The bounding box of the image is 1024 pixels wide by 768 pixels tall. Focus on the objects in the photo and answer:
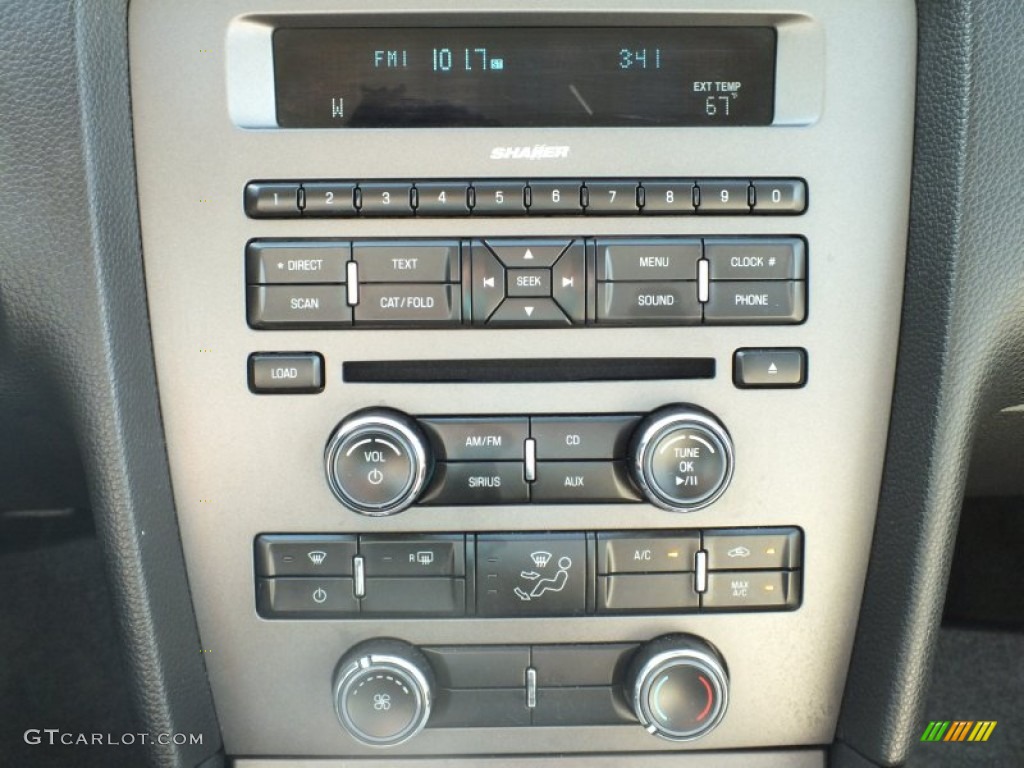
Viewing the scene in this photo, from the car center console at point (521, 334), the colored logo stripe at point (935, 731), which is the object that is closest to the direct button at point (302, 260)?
the car center console at point (521, 334)

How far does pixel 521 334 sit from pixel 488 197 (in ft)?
0.41

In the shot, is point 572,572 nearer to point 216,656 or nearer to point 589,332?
point 589,332

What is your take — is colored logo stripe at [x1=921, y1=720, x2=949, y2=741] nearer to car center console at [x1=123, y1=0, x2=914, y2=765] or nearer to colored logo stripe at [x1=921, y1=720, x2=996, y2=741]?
colored logo stripe at [x1=921, y1=720, x2=996, y2=741]

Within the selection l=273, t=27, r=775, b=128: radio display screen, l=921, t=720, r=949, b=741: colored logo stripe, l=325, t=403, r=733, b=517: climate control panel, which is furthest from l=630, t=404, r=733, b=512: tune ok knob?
l=921, t=720, r=949, b=741: colored logo stripe

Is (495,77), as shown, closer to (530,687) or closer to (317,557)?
(317,557)

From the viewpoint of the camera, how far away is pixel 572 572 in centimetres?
85

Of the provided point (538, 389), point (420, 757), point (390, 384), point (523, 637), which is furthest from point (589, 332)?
point (420, 757)

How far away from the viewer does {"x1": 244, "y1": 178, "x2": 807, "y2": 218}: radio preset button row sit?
787 millimetres

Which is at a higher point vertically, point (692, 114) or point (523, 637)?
point (692, 114)

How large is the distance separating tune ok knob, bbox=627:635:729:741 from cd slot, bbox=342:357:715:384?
0.26 meters

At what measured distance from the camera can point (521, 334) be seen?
0.81 meters

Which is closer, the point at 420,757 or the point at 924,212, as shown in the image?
the point at 924,212

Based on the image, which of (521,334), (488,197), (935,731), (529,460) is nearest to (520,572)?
(529,460)

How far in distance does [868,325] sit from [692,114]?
25 centimetres
